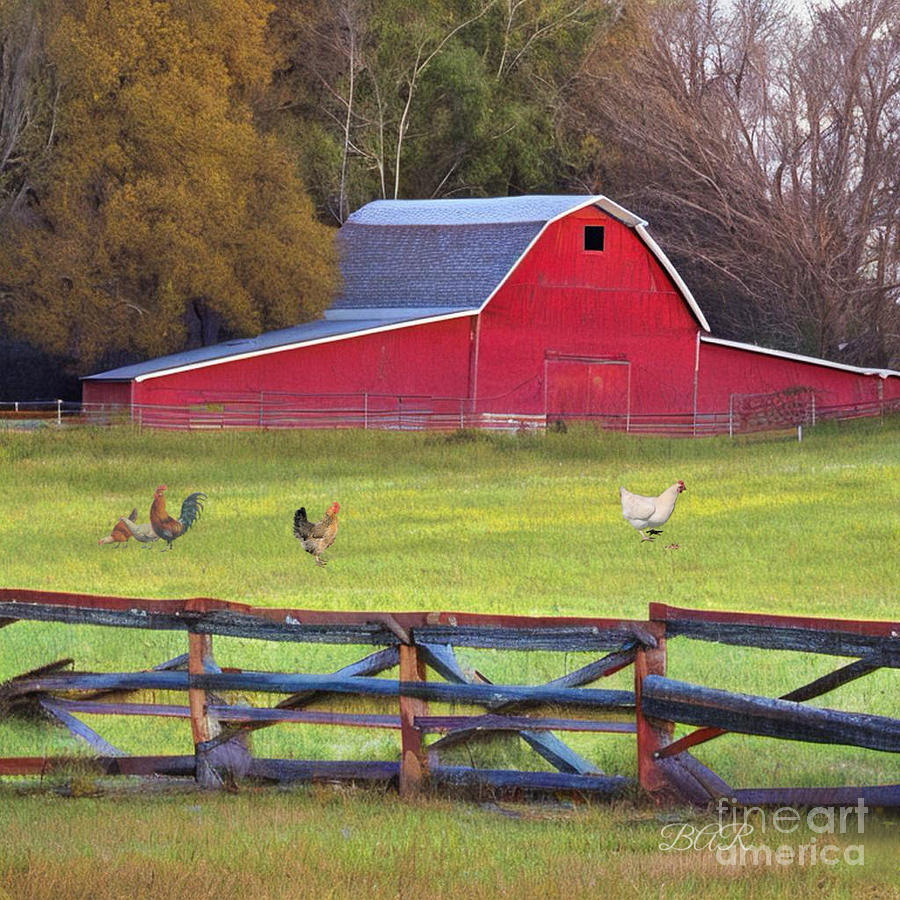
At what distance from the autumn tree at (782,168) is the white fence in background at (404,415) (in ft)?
20.7

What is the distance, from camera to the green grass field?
25.0 ft

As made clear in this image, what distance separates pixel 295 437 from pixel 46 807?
3089 centimetres

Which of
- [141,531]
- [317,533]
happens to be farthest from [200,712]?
[141,531]

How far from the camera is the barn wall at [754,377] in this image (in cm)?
5059

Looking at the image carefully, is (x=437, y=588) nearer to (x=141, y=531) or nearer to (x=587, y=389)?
(x=141, y=531)

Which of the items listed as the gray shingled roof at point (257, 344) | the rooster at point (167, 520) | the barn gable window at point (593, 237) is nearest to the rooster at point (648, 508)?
the rooster at point (167, 520)


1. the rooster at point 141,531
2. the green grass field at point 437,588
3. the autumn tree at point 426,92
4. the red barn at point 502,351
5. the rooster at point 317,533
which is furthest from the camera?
the autumn tree at point 426,92

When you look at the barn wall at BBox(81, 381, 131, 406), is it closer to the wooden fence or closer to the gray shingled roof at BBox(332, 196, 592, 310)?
the gray shingled roof at BBox(332, 196, 592, 310)

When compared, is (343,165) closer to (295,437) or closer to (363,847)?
(295,437)

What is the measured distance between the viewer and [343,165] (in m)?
57.2

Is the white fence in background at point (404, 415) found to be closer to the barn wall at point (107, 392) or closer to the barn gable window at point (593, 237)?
the barn wall at point (107, 392)

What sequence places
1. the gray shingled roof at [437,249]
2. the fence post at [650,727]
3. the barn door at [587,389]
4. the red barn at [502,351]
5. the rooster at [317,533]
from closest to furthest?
the fence post at [650,727]
the rooster at [317,533]
the red barn at [502,351]
the barn door at [587,389]
the gray shingled roof at [437,249]

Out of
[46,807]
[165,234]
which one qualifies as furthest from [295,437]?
[46,807]

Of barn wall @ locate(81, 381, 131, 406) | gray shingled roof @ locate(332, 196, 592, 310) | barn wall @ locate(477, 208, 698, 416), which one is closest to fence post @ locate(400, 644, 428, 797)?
barn wall @ locate(81, 381, 131, 406)
